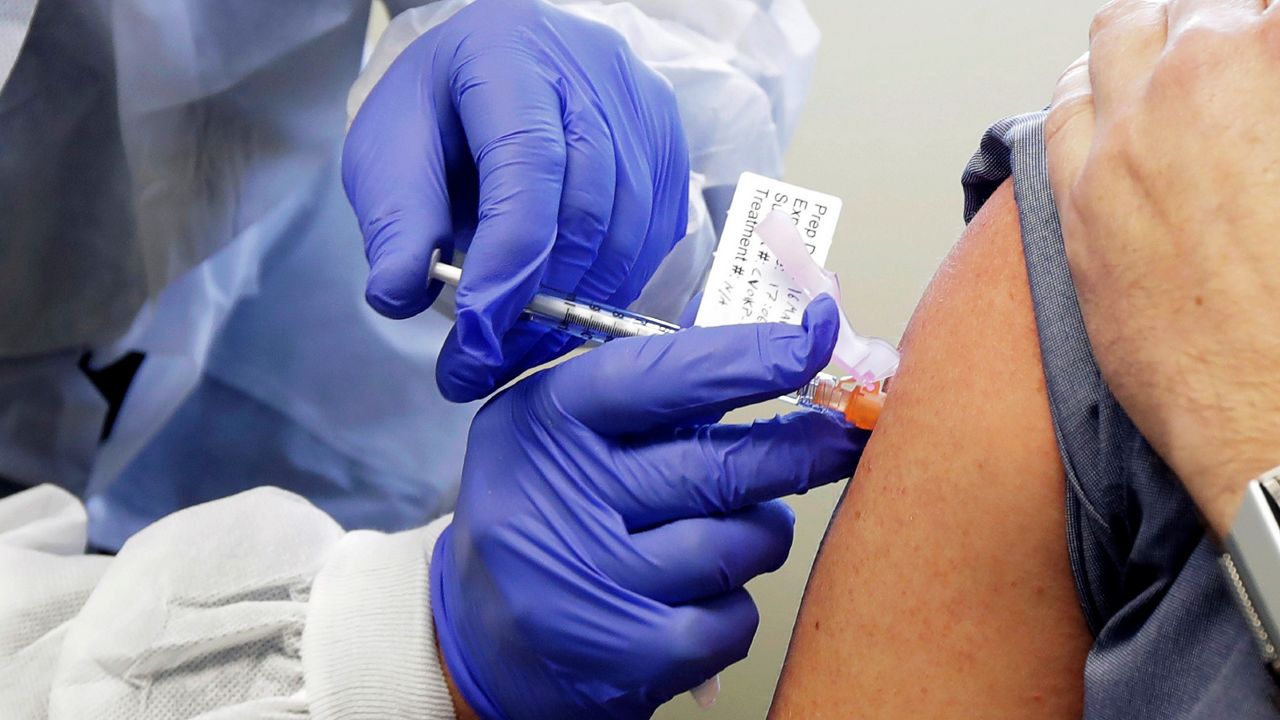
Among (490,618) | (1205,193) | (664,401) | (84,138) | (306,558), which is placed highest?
(1205,193)

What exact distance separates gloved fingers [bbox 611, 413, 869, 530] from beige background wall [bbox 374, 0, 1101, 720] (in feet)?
2.89

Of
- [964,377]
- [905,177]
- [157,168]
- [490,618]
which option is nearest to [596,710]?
[490,618]

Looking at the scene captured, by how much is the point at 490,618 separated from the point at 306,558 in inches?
9.5

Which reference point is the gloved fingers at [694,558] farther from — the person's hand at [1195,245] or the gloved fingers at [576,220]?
the person's hand at [1195,245]

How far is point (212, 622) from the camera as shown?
2.70ft

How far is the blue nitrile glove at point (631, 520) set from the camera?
75 cm

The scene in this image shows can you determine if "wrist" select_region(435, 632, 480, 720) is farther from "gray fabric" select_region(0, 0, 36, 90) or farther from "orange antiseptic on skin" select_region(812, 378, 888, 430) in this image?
"gray fabric" select_region(0, 0, 36, 90)

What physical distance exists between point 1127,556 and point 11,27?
962 millimetres

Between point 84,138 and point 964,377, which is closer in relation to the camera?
point 964,377

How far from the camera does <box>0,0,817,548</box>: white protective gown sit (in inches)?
38.3

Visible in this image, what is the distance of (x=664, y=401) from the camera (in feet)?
2.44

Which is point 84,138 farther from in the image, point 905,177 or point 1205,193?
point 905,177

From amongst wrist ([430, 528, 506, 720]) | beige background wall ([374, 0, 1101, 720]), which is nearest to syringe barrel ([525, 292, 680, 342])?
wrist ([430, 528, 506, 720])

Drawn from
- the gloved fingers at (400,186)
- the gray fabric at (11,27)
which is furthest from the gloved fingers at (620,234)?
the gray fabric at (11,27)
